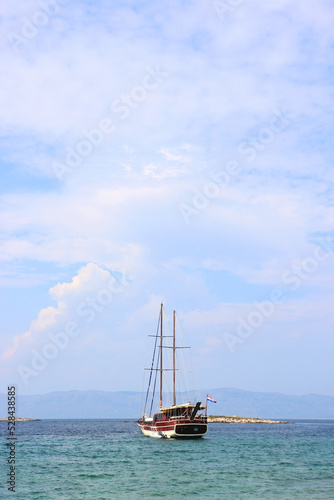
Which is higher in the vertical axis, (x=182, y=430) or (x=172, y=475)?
(x=172, y=475)

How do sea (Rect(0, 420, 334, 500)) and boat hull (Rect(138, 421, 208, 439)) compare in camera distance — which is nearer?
sea (Rect(0, 420, 334, 500))

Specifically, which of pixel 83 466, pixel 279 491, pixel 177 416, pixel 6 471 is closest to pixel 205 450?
pixel 177 416

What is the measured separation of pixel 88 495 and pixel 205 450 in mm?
33440

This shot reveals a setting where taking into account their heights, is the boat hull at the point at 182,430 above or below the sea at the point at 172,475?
below

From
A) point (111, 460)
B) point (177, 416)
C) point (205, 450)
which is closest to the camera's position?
point (111, 460)

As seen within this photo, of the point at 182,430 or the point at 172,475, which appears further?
the point at 182,430

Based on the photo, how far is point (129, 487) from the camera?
3616 cm

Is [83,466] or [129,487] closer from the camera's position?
[129,487]

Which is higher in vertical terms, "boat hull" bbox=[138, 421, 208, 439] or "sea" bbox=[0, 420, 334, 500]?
"sea" bbox=[0, 420, 334, 500]

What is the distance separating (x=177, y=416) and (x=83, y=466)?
29.6 meters

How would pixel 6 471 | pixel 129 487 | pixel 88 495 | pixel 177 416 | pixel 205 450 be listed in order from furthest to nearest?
1. pixel 177 416
2. pixel 205 450
3. pixel 6 471
4. pixel 129 487
5. pixel 88 495

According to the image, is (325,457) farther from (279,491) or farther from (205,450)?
(279,491)

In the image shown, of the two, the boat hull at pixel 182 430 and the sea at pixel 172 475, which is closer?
the sea at pixel 172 475

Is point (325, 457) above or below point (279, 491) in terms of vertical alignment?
below
